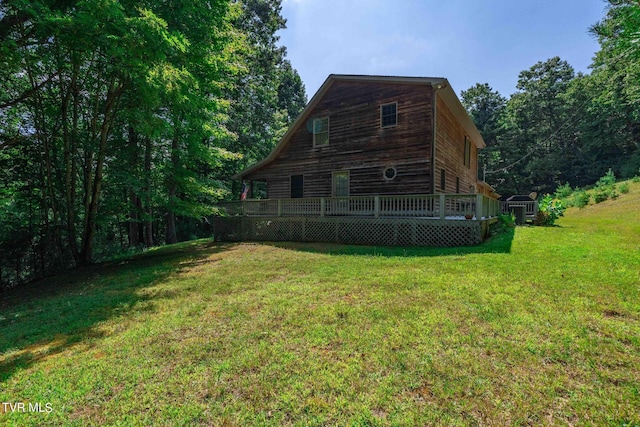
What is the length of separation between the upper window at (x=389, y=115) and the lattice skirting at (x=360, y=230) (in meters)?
5.04

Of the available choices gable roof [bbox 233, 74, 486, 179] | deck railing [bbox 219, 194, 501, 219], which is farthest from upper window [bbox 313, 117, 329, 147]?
deck railing [bbox 219, 194, 501, 219]

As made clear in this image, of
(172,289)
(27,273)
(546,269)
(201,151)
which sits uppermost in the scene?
(201,151)

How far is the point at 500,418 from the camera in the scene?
2326 mm

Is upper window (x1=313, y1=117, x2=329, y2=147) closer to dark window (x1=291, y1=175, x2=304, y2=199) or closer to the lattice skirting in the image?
dark window (x1=291, y1=175, x2=304, y2=199)

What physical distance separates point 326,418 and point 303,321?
73.9 inches

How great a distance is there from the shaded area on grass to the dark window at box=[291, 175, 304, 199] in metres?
6.89

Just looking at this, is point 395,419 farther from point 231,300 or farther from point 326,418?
point 231,300

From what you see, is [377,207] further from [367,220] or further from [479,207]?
[479,207]

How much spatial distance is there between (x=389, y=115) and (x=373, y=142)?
142 cm

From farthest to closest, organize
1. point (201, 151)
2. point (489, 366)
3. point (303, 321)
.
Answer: point (201, 151), point (303, 321), point (489, 366)

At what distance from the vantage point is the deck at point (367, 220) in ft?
32.7

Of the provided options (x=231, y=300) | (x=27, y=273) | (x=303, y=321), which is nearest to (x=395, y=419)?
(x=303, y=321)

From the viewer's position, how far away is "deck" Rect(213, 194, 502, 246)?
9.98 m

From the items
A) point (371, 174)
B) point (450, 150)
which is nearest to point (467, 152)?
point (450, 150)
